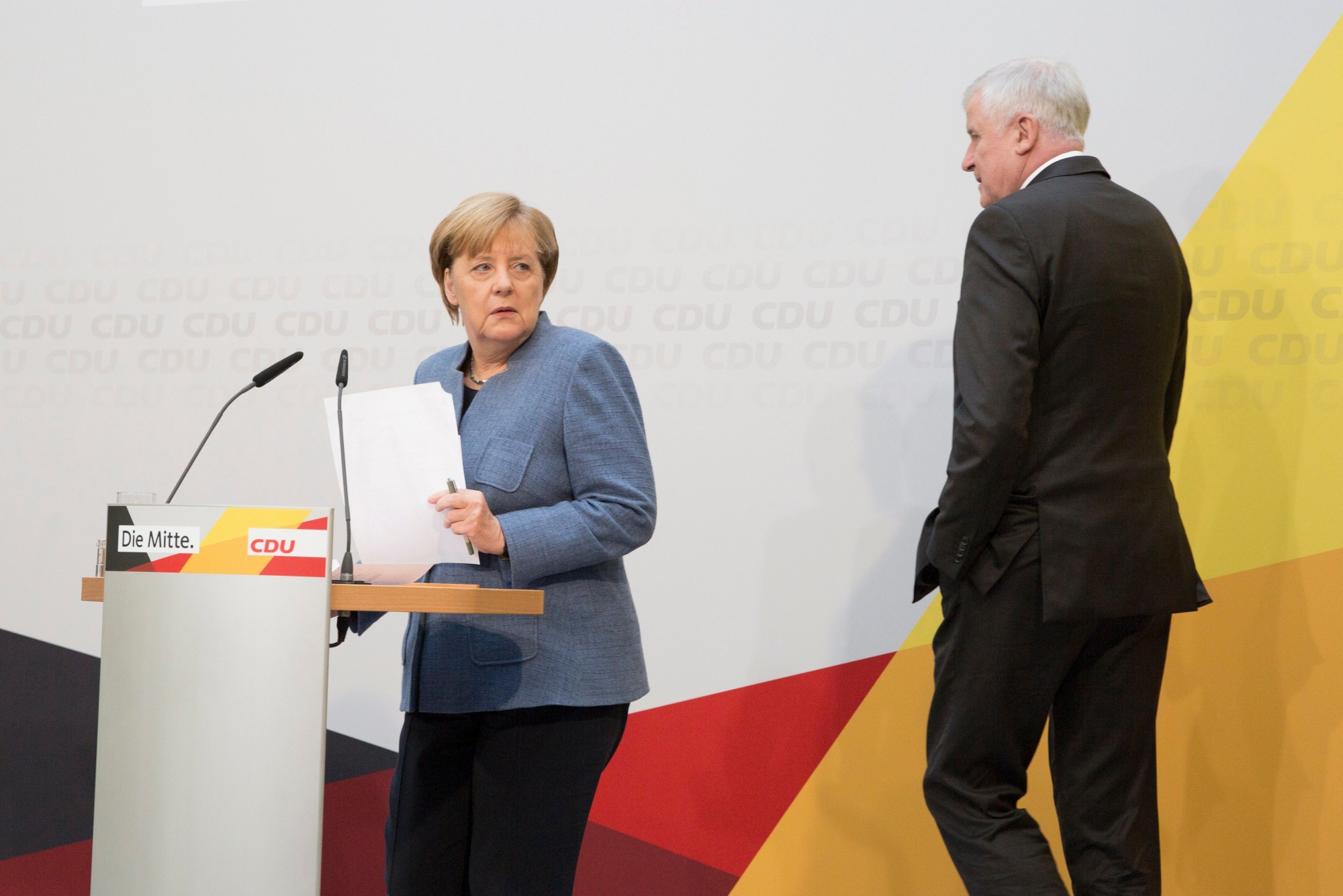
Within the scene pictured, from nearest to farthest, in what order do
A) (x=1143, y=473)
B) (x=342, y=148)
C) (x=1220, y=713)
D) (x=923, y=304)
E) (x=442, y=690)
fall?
(x=442, y=690)
(x=1143, y=473)
(x=1220, y=713)
(x=923, y=304)
(x=342, y=148)

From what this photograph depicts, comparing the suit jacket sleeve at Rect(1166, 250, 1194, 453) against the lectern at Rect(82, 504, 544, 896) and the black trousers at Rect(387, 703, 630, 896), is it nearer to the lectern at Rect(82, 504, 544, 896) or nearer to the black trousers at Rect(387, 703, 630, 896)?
the black trousers at Rect(387, 703, 630, 896)

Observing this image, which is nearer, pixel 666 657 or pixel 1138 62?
pixel 1138 62

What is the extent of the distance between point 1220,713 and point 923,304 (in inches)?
45.3

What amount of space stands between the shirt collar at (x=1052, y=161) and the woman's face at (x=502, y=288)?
2.73ft

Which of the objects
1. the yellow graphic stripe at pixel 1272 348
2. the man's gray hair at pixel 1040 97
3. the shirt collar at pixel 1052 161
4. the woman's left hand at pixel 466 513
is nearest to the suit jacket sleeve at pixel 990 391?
the shirt collar at pixel 1052 161

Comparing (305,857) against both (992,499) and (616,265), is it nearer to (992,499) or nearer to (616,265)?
(992,499)

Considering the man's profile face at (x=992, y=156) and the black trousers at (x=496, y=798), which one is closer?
the black trousers at (x=496, y=798)

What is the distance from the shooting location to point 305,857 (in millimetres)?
1375

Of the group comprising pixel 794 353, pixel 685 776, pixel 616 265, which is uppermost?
pixel 616 265

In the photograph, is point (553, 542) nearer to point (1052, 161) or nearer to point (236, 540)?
point (236, 540)

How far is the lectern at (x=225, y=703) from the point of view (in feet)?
4.50

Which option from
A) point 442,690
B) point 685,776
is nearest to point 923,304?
point 685,776

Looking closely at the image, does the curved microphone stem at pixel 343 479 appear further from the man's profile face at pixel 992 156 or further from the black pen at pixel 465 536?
the man's profile face at pixel 992 156

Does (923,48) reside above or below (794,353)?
above
